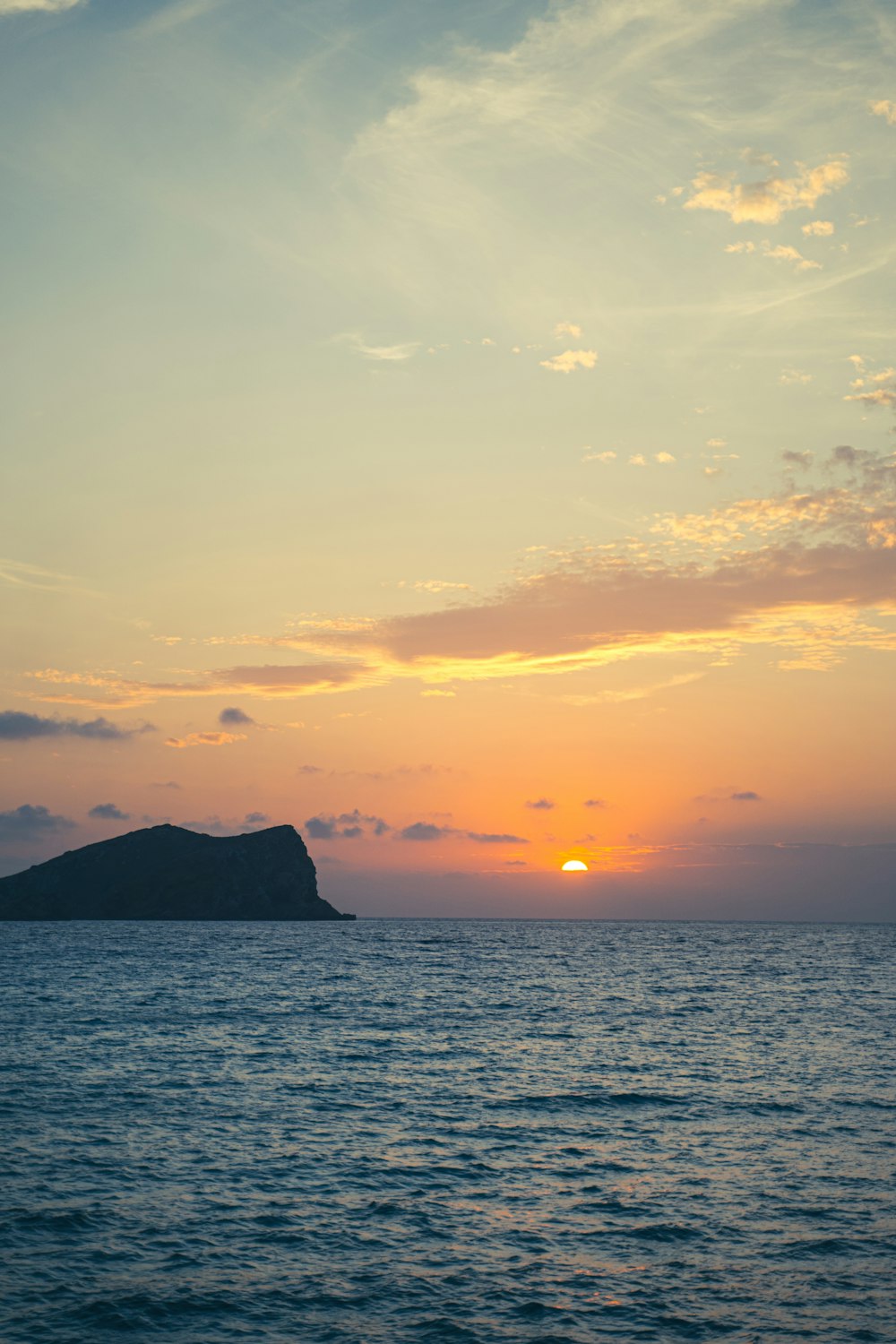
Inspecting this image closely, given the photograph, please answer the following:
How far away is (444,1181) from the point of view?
3359cm

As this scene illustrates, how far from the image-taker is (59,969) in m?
125

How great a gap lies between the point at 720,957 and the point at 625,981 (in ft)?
242

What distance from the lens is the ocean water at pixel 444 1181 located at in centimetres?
2333

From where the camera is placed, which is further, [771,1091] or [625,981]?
[625,981]

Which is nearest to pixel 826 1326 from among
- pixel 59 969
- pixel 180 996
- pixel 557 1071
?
pixel 557 1071

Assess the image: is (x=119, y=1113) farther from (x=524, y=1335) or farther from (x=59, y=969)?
(x=59, y=969)

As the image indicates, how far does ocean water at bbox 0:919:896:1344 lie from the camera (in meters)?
23.3

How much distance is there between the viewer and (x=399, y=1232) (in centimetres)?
2870

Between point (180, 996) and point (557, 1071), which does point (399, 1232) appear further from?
point (180, 996)

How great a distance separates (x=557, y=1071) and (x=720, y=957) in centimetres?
14661

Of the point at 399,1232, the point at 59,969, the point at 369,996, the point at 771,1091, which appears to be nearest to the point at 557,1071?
the point at 771,1091

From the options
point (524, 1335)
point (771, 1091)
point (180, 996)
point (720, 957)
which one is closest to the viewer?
point (524, 1335)

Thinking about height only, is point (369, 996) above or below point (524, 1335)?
below

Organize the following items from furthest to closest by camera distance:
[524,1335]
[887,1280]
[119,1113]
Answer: [119,1113] < [887,1280] < [524,1335]
